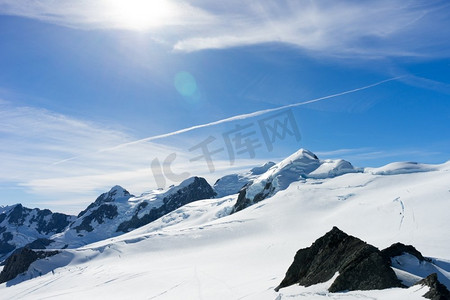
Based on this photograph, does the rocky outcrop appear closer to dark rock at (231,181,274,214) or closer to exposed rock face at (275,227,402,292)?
dark rock at (231,181,274,214)

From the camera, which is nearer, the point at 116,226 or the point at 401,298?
the point at 401,298

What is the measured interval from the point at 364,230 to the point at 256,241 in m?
15.0

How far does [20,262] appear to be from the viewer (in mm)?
74062

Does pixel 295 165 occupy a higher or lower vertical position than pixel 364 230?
higher

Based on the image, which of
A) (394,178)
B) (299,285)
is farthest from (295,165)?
(299,285)

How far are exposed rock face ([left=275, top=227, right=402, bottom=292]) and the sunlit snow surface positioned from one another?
840 mm

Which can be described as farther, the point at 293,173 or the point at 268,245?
the point at 293,173

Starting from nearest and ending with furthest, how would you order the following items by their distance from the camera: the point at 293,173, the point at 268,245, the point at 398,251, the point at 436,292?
the point at 436,292
the point at 398,251
the point at 268,245
the point at 293,173

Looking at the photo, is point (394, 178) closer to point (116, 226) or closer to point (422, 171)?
point (422, 171)

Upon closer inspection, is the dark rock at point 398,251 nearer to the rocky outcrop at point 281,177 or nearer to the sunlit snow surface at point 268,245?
the sunlit snow surface at point 268,245

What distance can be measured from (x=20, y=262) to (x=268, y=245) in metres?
66.5

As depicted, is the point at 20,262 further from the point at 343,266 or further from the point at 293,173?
the point at 343,266

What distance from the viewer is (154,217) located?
18600 cm

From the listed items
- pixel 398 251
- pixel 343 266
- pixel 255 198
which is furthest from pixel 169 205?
pixel 343 266
